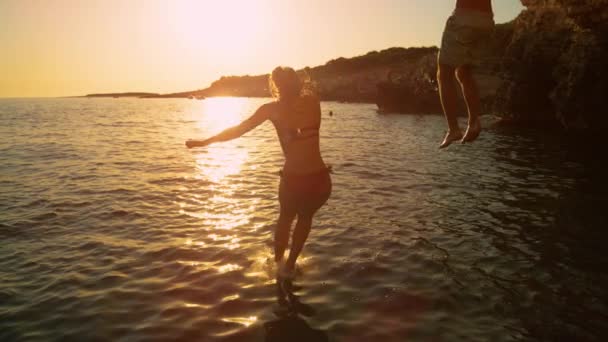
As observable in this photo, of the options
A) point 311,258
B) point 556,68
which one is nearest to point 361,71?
point 556,68

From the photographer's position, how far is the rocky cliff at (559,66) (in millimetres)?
33031

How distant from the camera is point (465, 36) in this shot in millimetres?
5703

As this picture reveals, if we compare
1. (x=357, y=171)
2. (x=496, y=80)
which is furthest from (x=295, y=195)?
(x=496, y=80)

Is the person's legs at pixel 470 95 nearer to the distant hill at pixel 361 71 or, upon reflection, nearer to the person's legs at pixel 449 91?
the person's legs at pixel 449 91

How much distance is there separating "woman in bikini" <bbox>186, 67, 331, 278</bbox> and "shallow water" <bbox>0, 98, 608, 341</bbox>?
1.81 meters

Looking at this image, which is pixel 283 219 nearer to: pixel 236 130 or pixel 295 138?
pixel 295 138

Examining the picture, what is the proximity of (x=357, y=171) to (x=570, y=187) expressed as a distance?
911 cm

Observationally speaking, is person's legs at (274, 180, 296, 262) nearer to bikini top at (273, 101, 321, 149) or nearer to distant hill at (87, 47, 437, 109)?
bikini top at (273, 101, 321, 149)

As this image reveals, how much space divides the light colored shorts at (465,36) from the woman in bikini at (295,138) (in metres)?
2.06

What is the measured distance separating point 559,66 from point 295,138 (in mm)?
39029

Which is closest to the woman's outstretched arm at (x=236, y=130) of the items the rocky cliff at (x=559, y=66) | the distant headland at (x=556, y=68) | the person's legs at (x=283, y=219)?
the person's legs at (x=283, y=219)

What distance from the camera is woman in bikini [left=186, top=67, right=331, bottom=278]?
6.75 meters

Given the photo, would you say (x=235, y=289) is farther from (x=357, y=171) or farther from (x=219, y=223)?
(x=357, y=171)

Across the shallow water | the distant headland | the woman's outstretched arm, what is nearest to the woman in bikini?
the woman's outstretched arm
